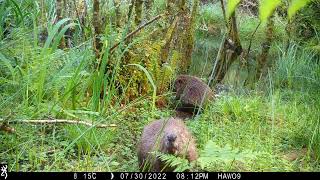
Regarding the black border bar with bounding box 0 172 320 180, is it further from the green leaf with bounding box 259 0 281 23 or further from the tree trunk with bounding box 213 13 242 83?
the tree trunk with bounding box 213 13 242 83

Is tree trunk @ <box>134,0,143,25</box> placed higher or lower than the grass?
higher

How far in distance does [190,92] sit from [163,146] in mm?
2286

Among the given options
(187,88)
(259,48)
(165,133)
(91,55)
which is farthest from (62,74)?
(259,48)

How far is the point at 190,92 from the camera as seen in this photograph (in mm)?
4992

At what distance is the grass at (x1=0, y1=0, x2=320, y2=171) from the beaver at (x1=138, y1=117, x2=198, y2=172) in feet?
0.38

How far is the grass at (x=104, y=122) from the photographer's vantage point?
2.91m

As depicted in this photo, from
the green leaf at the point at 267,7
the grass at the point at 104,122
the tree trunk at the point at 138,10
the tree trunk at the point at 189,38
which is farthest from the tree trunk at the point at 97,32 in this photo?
the green leaf at the point at 267,7

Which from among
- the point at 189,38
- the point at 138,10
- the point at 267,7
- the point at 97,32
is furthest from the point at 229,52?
the point at 267,7

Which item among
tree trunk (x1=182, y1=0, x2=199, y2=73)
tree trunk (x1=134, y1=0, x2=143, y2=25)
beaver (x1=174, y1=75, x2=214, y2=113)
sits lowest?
beaver (x1=174, y1=75, x2=214, y2=113)

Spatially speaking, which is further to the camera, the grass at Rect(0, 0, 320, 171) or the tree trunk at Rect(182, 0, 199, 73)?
the tree trunk at Rect(182, 0, 199, 73)

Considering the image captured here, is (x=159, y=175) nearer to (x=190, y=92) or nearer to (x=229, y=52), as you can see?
(x=190, y=92)

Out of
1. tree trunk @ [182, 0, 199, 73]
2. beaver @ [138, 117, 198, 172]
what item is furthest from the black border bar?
tree trunk @ [182, 0, 199, 73]

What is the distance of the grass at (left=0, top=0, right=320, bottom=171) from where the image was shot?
291cm

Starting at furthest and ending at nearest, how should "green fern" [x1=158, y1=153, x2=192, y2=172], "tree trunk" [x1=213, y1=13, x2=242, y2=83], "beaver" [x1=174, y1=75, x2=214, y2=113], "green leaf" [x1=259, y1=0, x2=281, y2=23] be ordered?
"tree trunk" [x1=213, y1=13, x2=242, y2=83], "beaver" [x1=174, y1=75, x2=214, y2=113], "green fern" [x1=158, y1=153, x2=192, y2=172], "green leaf" [x1=259, y1=0, x2=281, y2=23]
